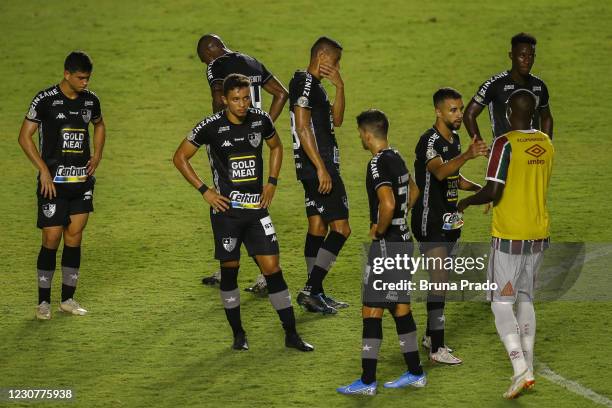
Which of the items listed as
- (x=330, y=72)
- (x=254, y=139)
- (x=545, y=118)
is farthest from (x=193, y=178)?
(x=545, y=118)

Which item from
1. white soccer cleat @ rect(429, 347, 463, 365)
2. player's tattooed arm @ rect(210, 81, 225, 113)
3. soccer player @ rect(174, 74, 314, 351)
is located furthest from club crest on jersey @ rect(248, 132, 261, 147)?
white soccer cleat @ rect(429, 347, 463, 365)

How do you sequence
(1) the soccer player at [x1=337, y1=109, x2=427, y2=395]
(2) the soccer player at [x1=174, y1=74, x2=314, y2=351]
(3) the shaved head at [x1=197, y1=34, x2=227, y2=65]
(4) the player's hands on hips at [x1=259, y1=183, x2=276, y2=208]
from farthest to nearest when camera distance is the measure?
(3) the shaved head at [x1=197, y1=34, x2=227, y2=65], (4) the player's hands on hips at [x1=259, y1=183, x2=276, y2=208], (2) the soccer player at [x1=174, y1=74, x2=314, y2=351], (1) the soccer player at [x1=337, y1=109, x2=427, y2=395]

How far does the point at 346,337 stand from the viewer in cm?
1094

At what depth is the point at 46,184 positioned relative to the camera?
37.2 ft

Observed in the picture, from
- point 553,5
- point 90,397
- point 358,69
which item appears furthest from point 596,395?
point 553,5

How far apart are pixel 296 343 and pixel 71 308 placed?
2415 millimetres

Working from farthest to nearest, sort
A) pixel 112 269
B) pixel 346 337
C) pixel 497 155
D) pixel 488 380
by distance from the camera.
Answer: pixel 112 269
pixel 346 337
pixel 488 380
pixel 497 155

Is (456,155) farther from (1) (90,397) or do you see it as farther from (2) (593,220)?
(2) (593,220)

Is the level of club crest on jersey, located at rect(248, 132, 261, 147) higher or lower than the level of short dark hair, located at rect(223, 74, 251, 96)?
lower

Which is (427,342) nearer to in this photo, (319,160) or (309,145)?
(319,160)

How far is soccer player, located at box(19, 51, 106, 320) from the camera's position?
11367mm

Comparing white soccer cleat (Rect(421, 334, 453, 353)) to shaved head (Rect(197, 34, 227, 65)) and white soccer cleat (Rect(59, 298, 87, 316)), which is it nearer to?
white soccer cleat (Rect(59, 298, 87, 316))

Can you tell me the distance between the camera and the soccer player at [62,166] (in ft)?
37.3

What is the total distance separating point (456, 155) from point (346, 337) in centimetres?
194
